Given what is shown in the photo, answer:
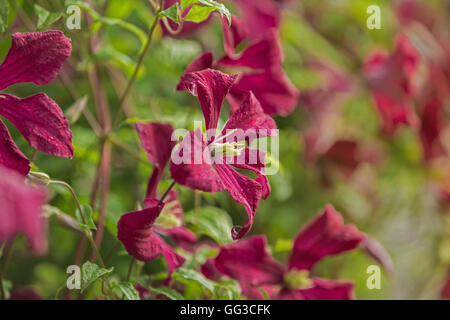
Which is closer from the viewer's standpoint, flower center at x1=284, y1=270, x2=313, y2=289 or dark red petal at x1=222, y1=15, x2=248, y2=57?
dark red petal at x1=222, y1=15, x2=248, y2=57

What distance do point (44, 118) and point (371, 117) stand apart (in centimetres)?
77

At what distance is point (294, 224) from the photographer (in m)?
0.91

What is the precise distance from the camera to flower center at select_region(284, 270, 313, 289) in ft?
1.96

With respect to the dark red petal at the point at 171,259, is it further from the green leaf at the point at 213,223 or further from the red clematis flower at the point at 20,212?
the red clematis flower at the point at 20,212

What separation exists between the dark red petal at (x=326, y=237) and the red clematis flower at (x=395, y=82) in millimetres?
321

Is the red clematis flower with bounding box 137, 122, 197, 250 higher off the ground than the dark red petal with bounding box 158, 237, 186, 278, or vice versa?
the red clematis flower with bounding box 137, 122, 197, 250

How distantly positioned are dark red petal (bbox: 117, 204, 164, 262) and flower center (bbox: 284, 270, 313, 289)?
20cm

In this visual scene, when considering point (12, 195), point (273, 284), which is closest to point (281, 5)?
point (273, 284)

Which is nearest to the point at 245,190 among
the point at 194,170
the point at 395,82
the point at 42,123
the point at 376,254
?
the point at 194,170

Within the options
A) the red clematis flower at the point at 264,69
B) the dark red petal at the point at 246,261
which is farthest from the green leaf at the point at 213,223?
the red clematis flower at the point at 264,69

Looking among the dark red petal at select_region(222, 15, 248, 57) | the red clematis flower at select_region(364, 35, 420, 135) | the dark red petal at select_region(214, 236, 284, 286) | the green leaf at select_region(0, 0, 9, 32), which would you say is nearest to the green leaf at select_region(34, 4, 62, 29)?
the green leaf at select_region(0, 0, 9, 32)

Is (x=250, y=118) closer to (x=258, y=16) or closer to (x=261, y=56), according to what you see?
(x=261, y=56)

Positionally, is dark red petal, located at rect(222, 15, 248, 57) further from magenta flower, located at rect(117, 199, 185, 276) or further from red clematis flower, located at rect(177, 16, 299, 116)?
magenta flower, located at rect(117, 199, 185, 276)

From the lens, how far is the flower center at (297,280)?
0.60m
